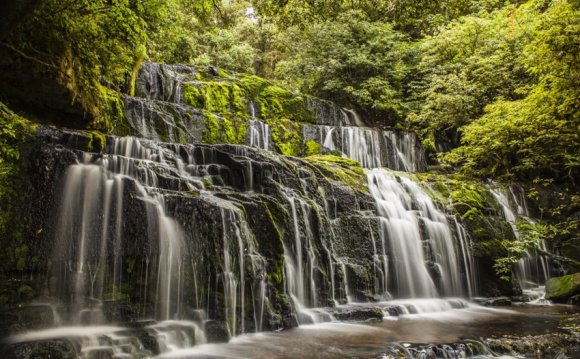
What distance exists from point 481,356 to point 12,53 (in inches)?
329

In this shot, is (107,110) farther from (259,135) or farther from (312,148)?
(312,148)

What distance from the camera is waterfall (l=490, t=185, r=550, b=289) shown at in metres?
11.5

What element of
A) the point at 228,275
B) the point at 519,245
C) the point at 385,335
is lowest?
the point at 385,335

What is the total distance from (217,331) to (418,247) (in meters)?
6.37

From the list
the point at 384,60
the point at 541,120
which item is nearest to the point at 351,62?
the point at 384,60

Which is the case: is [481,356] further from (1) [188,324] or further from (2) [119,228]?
(2) [119,228]

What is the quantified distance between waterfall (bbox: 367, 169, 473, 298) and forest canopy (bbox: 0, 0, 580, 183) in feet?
15.3

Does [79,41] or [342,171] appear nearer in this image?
[79,41]

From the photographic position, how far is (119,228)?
6059mm

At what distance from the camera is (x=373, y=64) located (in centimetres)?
1981

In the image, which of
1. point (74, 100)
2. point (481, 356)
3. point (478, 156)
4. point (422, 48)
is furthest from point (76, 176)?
point (422, 48)

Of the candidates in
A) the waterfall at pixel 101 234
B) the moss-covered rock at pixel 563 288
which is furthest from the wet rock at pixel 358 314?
the moss-covered rock at pixel 563 288

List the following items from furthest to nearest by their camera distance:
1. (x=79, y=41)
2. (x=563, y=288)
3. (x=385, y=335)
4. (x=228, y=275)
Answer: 1. (x=563, y=288)
2. (x=79, y=41)
3. (x=228, y=275)
4. (x=385, y=335)

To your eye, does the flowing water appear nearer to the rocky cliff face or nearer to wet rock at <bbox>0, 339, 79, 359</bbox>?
the rocky cliff face
